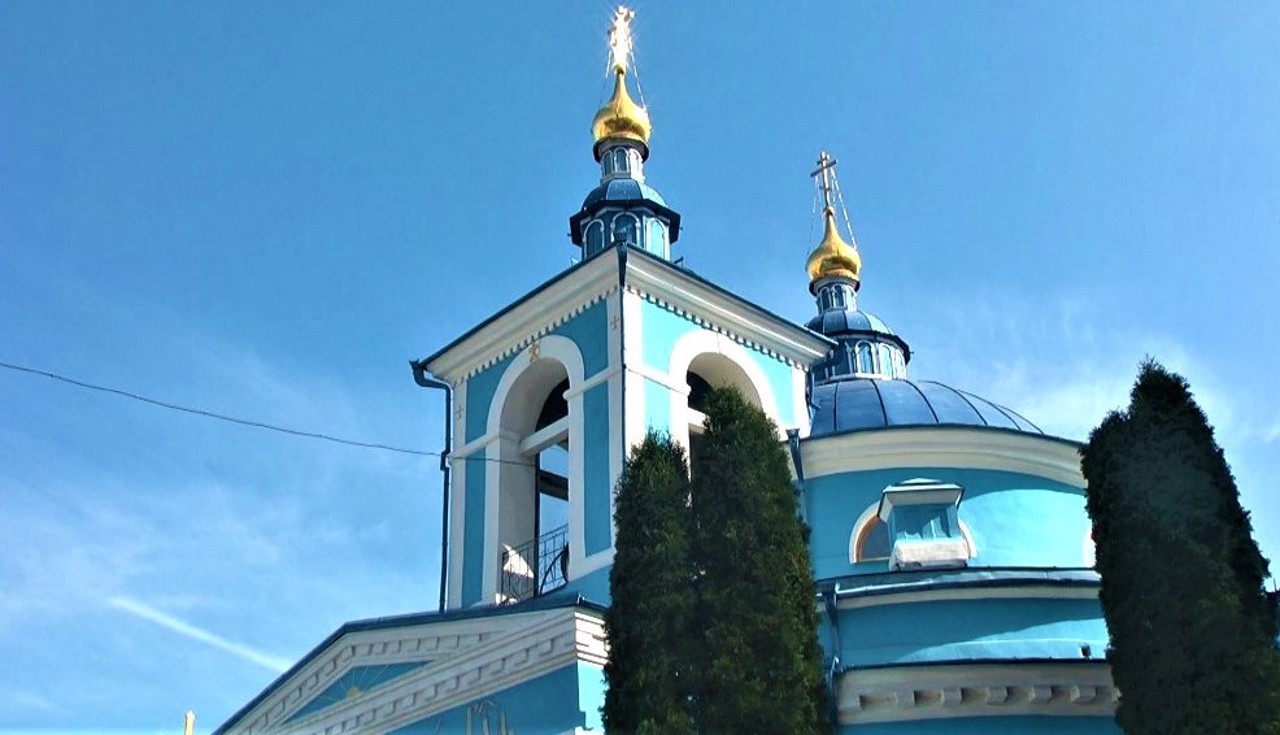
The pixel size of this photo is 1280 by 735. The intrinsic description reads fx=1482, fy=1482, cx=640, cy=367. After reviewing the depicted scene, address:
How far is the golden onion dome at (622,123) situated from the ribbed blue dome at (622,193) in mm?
810

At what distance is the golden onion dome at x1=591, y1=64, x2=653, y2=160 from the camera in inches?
648

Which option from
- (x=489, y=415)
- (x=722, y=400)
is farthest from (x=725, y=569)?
(x=489, y=415)

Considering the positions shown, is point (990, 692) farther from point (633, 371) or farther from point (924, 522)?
point (633, 371)

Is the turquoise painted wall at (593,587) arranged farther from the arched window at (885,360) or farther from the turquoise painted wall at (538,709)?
the arched window at (885,360)

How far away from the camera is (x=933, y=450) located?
1373 cm

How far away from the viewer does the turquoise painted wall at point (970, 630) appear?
11.5 metres

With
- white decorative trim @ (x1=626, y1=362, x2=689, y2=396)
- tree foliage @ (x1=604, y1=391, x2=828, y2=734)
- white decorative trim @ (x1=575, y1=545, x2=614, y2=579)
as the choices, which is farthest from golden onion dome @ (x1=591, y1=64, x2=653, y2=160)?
tree foliage @ (x1=604, y1=391, x2=828, y2=734)

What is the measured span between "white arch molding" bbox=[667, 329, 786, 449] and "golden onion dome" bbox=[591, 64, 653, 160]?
3209 mm

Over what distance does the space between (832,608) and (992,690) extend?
5.18ft

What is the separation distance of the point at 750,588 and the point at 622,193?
7.63m

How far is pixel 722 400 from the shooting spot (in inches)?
370

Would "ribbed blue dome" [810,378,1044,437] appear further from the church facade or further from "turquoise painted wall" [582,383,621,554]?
"turquoise painted wall" [582,383,621,554]

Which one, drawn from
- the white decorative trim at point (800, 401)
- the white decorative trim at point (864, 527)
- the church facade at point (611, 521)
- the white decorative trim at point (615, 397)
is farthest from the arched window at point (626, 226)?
the white decorative trim at point (864, 527)

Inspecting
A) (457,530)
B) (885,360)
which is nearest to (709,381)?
(457,530)
